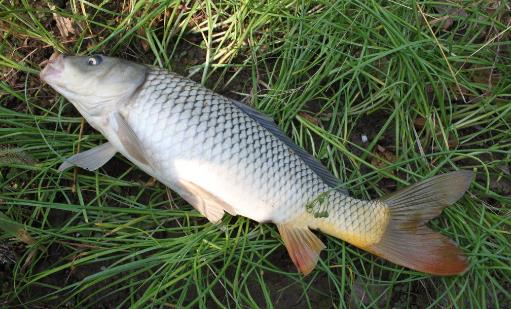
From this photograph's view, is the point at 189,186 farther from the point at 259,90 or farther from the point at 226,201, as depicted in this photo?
the point at 259,90

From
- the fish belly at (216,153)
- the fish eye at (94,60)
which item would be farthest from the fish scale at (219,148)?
the fish eye at (94,60)

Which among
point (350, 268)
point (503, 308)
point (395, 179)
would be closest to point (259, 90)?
point (395, 179)

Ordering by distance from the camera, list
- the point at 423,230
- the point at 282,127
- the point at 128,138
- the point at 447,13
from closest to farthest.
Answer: the point at 128,138 → the point at 423,230 → the point at 282,127 → the point at 447,13

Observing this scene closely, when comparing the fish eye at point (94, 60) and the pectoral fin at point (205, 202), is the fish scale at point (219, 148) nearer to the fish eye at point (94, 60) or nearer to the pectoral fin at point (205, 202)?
the pectoral fin at point (205, 202)

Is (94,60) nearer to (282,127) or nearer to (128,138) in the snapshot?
(128,138)

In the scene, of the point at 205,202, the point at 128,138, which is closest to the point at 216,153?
the point at 205,202

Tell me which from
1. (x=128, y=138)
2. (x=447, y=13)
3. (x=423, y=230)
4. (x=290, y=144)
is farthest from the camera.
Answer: (x=447, y=13)

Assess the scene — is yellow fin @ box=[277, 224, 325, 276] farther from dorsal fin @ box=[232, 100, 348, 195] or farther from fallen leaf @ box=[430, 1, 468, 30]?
fallen leaf @ box=[430, 1, 468, 30]
